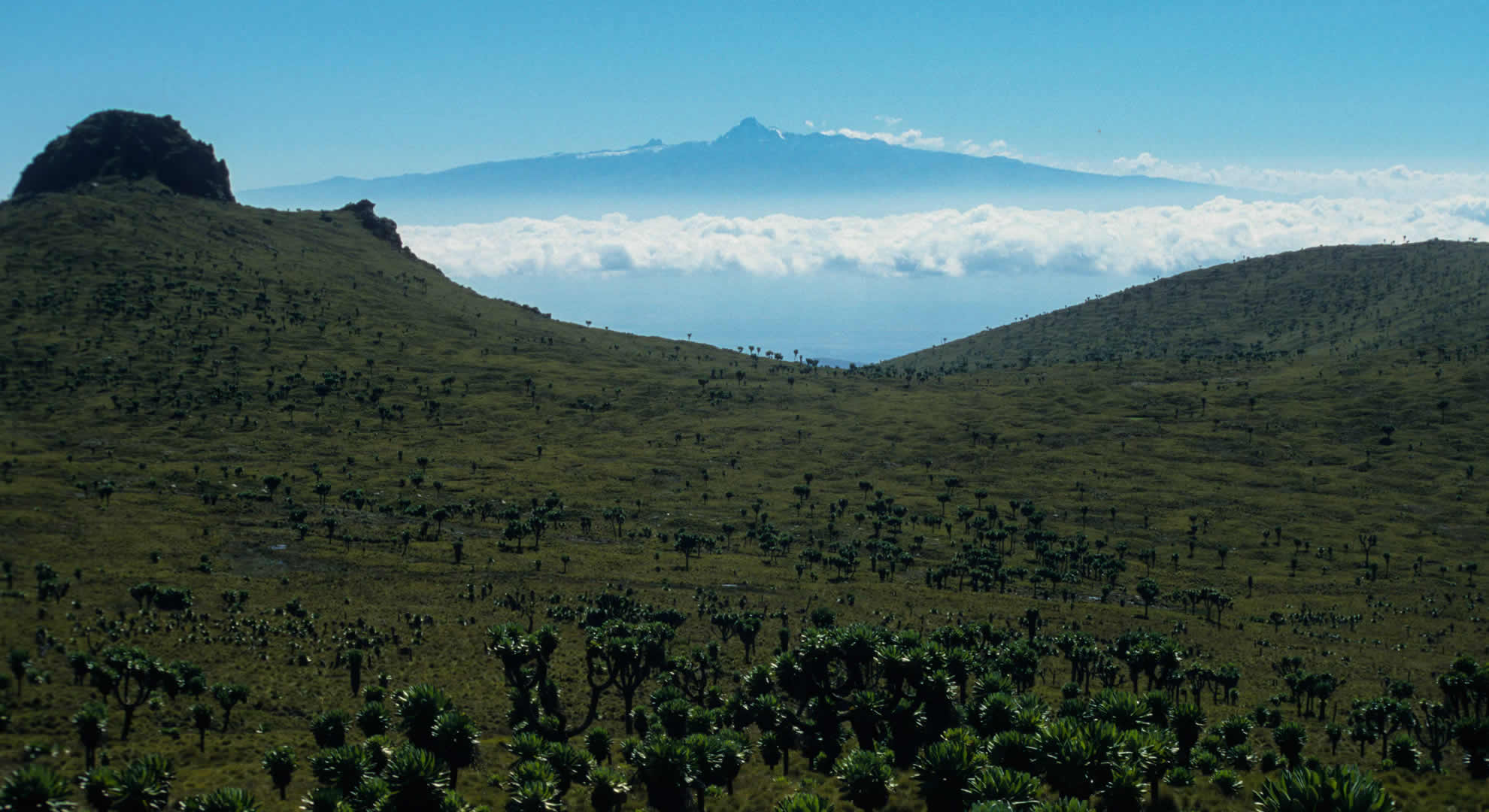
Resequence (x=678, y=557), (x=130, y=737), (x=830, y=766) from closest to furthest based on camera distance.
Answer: (x=830, y=766)
(x=130, y=737)
(x=678, y=557)

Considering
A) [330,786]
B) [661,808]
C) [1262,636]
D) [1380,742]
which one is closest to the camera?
[330,786]

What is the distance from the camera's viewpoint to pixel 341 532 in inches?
7170

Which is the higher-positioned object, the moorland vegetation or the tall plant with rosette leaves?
the tall plant with rosette leaves

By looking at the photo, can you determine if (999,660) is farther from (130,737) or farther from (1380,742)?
(130,737)

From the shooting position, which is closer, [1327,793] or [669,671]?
[1327,793]

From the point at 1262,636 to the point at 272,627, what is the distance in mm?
149954

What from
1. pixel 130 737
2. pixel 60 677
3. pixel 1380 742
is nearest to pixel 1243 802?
pixel 1380 742

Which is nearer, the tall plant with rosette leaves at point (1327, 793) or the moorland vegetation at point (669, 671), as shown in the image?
the tall plant with rosette leaves at point (1327, 793)

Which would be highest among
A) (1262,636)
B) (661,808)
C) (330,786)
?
(330,786)

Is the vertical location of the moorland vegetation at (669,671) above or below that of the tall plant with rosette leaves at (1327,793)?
below

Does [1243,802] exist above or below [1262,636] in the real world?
above

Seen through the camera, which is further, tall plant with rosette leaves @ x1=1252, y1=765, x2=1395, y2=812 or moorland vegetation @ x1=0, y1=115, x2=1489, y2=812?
moorland vegetation @ x1=0, y1=115, x2=1489, y2=812

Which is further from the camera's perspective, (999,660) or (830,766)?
(999,660)

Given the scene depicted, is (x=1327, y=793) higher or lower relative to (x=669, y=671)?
higher
